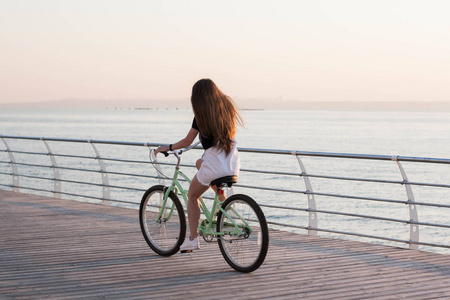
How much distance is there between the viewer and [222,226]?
572cm

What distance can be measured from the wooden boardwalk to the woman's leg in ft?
1.15

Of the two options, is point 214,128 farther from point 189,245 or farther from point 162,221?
point 162,221

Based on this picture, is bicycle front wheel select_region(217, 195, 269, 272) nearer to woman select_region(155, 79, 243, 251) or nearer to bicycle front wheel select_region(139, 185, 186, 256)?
woman select_region(155, 79, 243, 251)

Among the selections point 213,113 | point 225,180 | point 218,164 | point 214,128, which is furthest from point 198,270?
point 213,113

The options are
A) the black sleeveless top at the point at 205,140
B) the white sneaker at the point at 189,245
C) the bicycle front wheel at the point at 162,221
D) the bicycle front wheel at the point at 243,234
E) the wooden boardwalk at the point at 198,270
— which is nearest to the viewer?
the wooden boardwalk at the point at 198,270

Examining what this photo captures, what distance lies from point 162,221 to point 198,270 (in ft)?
2.87

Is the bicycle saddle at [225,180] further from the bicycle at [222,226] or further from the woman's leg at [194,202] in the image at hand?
the woman's leg at [194,202]

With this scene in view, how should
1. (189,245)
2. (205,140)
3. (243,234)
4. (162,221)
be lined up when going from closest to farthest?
(243,234) < (205,140) < (189,245) < (162,221)

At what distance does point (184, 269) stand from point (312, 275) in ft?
3.61

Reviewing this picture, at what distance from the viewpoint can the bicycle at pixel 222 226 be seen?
5422 mm

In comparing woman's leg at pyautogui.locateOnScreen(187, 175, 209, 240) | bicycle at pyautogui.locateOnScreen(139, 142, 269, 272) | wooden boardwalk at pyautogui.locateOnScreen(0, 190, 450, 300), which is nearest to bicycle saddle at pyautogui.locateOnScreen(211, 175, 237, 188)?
bicycle at pyautogui.locateOnScreen(139, 142, 269, 272)

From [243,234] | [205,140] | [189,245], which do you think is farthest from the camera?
[189,245]

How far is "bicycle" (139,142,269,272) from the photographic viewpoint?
5.42 m

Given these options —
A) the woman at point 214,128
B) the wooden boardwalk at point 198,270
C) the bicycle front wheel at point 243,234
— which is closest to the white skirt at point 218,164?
the woman at point 214,128
